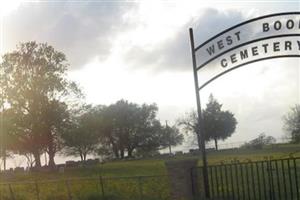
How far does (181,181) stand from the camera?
48.6ft

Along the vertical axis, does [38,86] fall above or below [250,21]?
above

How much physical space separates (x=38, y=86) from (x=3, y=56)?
198 inches

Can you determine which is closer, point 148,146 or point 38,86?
point 38,86

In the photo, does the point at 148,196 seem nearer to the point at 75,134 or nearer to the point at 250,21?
the point at 250,21

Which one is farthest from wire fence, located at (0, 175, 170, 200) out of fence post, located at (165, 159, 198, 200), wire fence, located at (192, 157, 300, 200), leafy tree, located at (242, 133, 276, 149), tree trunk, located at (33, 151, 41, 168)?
leafy tree, located at (242, 133, 276, 149)

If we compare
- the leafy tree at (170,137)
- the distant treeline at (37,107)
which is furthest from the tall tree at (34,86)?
the leafy tree at (170,137)

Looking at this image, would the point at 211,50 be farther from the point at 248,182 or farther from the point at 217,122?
the point at 217,122

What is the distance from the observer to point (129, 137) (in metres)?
106

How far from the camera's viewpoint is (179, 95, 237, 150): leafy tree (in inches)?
4131

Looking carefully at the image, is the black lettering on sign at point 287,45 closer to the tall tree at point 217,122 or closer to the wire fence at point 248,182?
the wire fence at point 248,182

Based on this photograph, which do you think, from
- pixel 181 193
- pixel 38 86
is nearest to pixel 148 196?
pixel 181 193

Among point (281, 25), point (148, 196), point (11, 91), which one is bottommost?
point (148, 196)

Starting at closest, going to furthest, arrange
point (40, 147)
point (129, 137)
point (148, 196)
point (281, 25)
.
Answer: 1. point (281, 25)
2. point (148, 196)
3. point (40, 147)
4. point (129, 137)

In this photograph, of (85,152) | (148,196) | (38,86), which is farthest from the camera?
(85,152)
